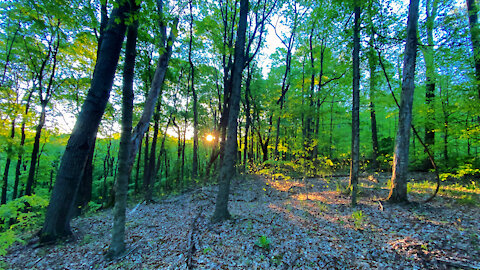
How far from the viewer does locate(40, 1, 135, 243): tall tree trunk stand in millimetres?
5234

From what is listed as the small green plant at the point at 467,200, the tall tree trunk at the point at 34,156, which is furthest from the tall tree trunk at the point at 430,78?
the tall tree trunk at the point at 34,156

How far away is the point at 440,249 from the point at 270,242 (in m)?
3.41

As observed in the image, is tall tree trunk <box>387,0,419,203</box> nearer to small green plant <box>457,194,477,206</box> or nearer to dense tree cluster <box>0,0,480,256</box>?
dense tree cluster <box>0,0,480,256</box>

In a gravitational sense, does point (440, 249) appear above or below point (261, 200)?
above

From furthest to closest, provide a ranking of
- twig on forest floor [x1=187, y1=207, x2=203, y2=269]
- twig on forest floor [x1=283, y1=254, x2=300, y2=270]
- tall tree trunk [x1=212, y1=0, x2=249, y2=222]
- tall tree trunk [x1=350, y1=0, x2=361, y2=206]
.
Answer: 1. tall tree trunk [x1=350, y1=0, x2=361, y2=206]
2. tall tree trunk [x1=212, y1=0, x2=249, y2=222]
3. twig on forest floor [x1=187, y1=207, x2=203, y2=269]
4. twig on forest floor [x1=283, y1=254, x2=300, y2=270]

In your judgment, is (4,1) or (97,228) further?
(4,1)

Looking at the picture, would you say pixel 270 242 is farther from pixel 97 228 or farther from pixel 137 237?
pixel 97 228

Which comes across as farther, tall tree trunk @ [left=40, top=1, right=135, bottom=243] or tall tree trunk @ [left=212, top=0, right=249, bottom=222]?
tall tree trunk @ [left=212, top=0, right=249, bottom=222]

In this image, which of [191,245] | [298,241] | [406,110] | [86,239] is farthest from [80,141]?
[406,110]

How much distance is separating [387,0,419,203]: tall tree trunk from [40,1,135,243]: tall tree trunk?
8.93m

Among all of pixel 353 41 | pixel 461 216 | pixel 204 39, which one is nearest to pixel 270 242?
pixel 461 216

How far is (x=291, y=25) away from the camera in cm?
1505

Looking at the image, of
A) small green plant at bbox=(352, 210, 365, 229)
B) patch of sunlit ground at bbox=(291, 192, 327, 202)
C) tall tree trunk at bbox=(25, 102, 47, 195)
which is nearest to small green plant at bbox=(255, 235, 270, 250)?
small green plant at bbox=(352, 210, 365, 229)

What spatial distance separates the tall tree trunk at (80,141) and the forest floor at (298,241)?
2.17ft
